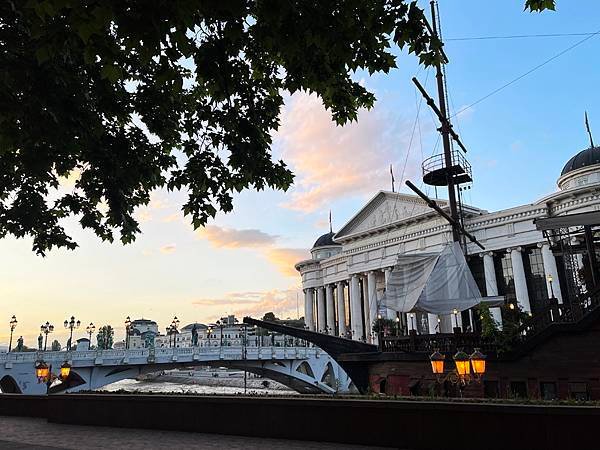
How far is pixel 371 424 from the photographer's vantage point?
9422 millimetres

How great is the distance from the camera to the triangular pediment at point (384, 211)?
62.8 metres

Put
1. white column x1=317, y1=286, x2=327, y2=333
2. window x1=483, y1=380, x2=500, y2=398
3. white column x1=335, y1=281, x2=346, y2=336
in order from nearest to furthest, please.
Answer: window x1=483, y1=380, x2=500, y2=398
white column x1=335, y1=281, x2=346, y2=336
white column x1=317, y1=286, x2=327, y2=333

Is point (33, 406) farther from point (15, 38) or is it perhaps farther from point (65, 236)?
point (15, 38)

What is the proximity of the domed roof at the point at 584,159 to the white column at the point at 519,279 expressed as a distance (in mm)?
10640

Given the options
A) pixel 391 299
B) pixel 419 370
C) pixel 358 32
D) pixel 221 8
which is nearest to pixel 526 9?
pixel 358 32

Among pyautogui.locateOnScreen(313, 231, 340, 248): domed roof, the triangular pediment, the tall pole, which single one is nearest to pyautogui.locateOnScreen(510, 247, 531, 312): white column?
the triangular pediment

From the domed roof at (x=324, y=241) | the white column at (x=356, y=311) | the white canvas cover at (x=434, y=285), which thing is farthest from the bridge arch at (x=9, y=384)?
the domed roof at (x=324, y=241)

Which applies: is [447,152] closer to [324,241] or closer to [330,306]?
[330,306]

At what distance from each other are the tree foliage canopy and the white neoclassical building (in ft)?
85.1

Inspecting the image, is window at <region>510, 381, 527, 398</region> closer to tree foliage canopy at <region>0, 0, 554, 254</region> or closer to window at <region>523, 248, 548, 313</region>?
tree foliage canopy at <region>0, 0, 554, 254</region>

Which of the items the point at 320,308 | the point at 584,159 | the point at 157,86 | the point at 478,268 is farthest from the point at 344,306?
the point at 157,86

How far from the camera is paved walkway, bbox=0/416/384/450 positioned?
9555mm

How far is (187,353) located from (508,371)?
4012 centimetres

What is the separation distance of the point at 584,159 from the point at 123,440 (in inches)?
2097
